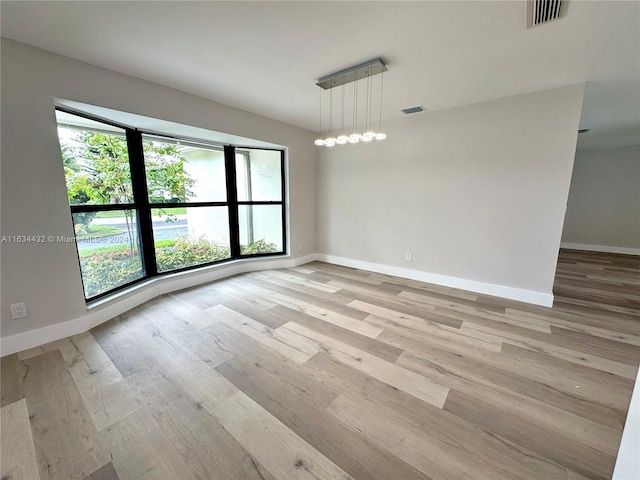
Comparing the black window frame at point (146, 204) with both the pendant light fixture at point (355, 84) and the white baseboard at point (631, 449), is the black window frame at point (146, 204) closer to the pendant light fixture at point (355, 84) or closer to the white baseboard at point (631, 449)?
the pendant light fixture at point (355, 84)

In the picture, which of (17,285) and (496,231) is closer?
(17,285)

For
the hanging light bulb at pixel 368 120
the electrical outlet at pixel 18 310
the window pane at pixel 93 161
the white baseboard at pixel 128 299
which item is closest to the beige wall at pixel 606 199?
the hanging light bulb at pixel 368 120

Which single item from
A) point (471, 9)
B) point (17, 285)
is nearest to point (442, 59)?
point (471, 9)

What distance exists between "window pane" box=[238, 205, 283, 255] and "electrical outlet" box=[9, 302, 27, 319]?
2.59m

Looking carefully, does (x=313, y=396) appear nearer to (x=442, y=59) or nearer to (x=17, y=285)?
(x=17, y=285)

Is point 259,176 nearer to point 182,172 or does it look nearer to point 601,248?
point 182,172

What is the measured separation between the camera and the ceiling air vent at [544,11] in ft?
5.10

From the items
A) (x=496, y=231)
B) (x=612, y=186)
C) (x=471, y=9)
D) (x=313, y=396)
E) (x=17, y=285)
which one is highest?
(x=471, y=9)

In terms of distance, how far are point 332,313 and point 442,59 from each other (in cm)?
272

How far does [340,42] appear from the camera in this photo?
198cm

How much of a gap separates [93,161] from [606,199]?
9.59 meters

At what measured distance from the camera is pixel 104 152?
107 inches

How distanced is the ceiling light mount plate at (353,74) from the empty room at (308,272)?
0.10 ft

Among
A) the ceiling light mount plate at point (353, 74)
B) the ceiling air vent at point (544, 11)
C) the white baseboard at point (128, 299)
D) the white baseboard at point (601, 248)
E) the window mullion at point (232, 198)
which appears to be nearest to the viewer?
the ceiling air vent at point (544, 11)
